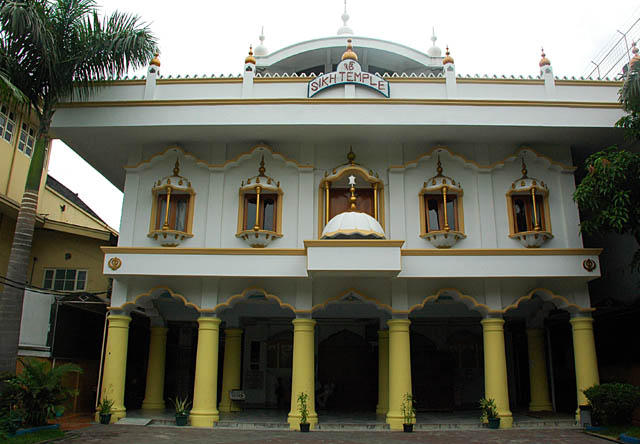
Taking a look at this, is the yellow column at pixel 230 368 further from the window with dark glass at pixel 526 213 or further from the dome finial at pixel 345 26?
the dome finial at pixel 345 26

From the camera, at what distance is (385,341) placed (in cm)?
1583

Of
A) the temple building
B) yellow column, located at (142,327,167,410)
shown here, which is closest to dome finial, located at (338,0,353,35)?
the temple building

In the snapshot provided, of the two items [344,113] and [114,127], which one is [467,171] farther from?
[114,127]

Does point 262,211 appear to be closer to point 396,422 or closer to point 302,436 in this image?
point 302,436

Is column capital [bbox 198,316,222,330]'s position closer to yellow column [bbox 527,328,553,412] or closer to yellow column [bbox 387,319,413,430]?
yellow column [bbox 387,319,413,430]

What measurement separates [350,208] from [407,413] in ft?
16.4

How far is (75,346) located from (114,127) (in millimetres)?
6022

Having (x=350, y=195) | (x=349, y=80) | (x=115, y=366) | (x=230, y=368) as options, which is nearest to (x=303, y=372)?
(x=230, y=368)

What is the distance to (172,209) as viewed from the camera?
14602 millimetres

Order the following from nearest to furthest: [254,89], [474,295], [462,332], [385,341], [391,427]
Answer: [391,427] < [474,295] < [254,89] < [385,341] < [462,332]

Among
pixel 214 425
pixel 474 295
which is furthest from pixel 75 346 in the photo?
pixel 474 295

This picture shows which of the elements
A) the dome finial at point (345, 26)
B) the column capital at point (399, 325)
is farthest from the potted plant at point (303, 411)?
the dome finial at point (345, 26)

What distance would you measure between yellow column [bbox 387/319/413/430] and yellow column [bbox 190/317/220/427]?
13.7 feet

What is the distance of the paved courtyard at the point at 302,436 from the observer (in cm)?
1097
